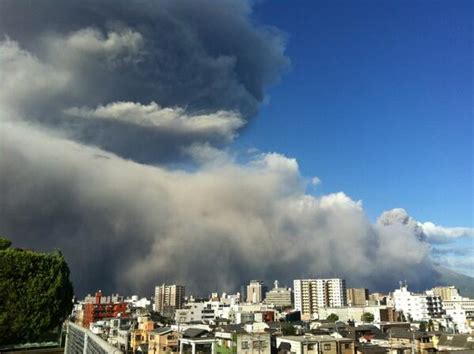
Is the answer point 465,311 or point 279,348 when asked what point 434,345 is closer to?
point 279,348

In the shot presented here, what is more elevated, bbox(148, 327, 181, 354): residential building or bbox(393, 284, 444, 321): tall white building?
bbox(393, 284, 444, 321): tall white building

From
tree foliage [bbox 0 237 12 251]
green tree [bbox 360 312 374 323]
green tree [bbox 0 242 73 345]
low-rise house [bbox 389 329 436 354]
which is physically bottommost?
low-rise house [bbox 389 329 436 354]

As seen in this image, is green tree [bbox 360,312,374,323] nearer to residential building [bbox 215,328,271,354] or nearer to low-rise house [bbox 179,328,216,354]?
low-rise house [bbox 179,328,216,354]

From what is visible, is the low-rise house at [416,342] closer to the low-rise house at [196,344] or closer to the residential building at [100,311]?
the low-rise house at [196,344]

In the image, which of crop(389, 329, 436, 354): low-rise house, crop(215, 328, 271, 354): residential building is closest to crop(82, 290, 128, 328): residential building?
crop(215, 328, 271, 354): residential building

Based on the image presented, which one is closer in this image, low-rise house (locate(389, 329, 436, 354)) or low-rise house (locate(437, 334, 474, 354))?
low-rise house (locate(437, 334, 474, 354))

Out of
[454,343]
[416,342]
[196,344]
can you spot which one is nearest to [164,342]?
[196,344]

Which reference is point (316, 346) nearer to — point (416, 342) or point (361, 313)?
point (416, 342)

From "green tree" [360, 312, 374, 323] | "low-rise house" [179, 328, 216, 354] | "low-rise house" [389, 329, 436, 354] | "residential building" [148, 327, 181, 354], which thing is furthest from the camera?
"green tree" [360, 312, 374, 323]
